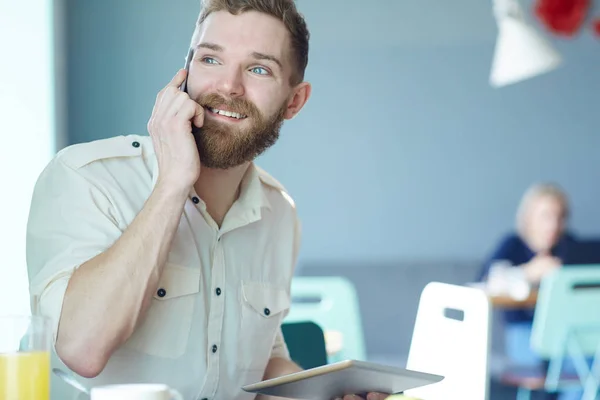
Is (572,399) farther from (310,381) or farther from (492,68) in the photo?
(310,381)

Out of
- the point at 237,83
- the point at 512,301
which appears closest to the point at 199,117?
the point at 237,83

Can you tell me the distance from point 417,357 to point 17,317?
3.67 ft

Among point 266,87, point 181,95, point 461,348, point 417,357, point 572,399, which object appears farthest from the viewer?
point 572,399

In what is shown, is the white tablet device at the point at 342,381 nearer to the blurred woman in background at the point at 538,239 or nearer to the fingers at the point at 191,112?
the fingers at the point at 191,112

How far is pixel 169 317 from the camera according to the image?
1540 mm

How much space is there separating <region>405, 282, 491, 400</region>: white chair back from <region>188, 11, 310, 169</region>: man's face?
1.71ft

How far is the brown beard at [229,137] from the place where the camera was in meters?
1.56

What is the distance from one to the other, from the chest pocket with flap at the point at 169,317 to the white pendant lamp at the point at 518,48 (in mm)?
3804

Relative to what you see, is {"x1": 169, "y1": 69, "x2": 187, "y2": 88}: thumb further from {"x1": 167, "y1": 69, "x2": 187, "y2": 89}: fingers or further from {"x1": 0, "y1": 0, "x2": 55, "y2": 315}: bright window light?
{"x1": 0, "y1": 0, "x2": 55, "y2": 315}: bright window light

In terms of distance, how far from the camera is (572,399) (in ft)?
14.5

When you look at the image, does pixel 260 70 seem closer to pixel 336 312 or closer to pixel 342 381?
pixel 342 381

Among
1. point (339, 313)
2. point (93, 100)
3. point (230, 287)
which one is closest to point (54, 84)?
point (93, 100)

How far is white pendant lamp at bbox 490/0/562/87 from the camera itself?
4973 millimetres

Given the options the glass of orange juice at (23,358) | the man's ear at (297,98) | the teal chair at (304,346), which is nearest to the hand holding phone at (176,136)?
the man's ear at (297,98)
